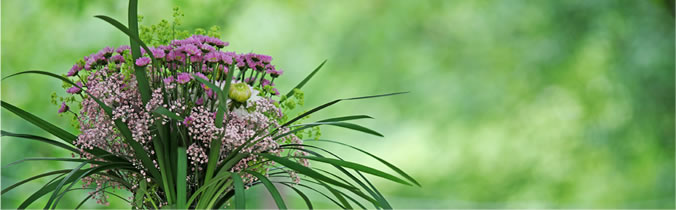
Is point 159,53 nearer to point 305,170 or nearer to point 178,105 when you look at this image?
point 178,105

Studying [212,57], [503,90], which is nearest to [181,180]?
[212,57]

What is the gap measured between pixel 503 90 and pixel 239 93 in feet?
9.09

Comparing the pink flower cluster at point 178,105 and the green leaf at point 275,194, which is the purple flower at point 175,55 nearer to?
the pink flower cluster at point 178,105

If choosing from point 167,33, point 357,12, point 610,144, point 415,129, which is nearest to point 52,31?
point 357,12

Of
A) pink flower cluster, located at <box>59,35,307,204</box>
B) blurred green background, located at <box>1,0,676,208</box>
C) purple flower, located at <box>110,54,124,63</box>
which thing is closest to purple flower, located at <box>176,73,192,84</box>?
pink flower cluster, located at <box>59,35,307,204</box>

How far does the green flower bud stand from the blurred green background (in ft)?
7.58

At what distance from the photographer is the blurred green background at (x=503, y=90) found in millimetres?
3160

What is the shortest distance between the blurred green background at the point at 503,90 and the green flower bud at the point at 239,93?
7.58ft

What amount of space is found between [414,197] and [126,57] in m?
2.76

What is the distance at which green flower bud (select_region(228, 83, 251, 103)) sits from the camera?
0.72m

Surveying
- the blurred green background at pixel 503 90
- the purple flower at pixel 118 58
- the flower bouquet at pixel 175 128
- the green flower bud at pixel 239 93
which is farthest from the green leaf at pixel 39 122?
the blurred green background at pixel 503 90

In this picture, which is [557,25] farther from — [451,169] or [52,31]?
[52,31]

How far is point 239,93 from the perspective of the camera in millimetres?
722

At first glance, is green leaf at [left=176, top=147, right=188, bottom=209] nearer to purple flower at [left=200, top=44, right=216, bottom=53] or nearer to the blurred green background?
purple flower at [left=200, top=44, right=216, bottom=53]
